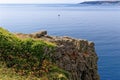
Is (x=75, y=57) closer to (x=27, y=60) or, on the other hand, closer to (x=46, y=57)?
(x=46, y=57)

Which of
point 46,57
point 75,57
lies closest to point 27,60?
point 46,57

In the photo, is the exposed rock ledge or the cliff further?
the exposed rock ledge

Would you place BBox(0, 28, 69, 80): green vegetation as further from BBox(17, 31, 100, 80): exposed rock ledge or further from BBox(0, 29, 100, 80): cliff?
BBox(17, 31, 100, 80): exposed rock ledge

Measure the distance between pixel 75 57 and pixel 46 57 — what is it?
3.76m

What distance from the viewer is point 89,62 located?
113ft

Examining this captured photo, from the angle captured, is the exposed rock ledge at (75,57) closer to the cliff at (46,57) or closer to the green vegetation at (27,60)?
the cliff at (46,57)

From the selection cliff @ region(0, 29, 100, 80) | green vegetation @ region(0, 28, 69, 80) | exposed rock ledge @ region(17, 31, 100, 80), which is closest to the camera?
green vegetation @ region(0, 28, 69, 80)

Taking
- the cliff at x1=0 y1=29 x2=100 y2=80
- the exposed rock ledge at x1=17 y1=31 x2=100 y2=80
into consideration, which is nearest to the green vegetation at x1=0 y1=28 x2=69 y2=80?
the cliff at x1=0 y1=29 x2=100 y2=80

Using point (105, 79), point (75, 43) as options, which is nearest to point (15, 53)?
point (75, 43)

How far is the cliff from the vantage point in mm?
29797

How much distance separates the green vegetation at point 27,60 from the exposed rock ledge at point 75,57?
1.15 meters

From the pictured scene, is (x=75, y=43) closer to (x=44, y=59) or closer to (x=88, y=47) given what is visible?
(x=88, y=47)

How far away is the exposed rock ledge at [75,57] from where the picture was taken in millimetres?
31109

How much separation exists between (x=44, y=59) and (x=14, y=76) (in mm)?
4186
